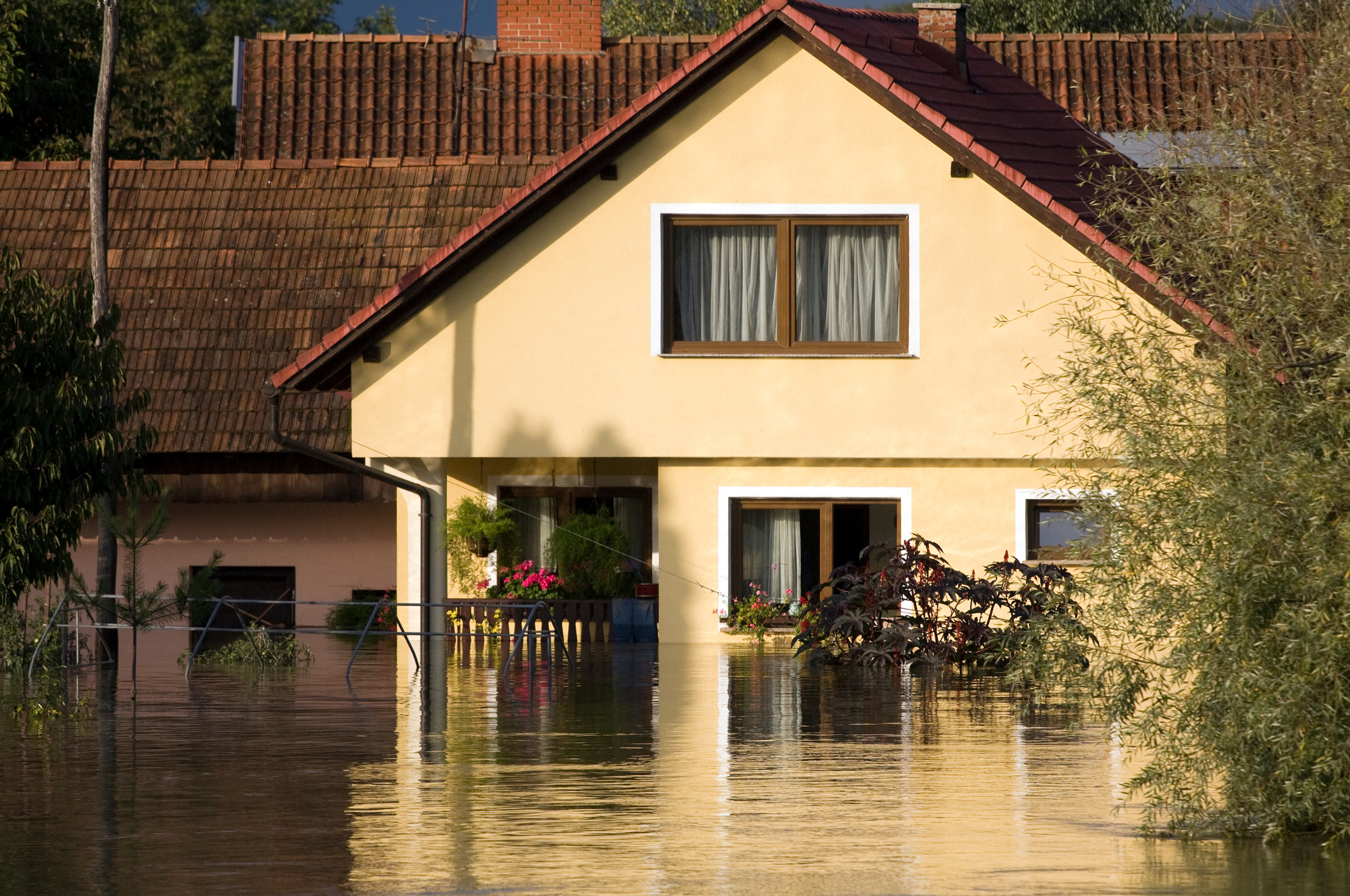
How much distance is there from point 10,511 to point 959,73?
38.2 ft

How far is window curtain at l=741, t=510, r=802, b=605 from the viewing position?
21.7m

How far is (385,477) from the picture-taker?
71.1 ft

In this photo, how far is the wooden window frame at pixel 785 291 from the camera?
68.4 ft

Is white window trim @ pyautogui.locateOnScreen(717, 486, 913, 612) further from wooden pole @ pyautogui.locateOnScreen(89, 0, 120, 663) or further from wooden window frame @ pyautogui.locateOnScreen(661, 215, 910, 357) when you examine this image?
wooden pole @ pyautogui.locateOnScreen(89, 0, 120, 663)

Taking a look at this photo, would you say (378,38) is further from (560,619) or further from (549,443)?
(560,619)

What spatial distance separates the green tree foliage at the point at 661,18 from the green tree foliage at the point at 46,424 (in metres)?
28.7

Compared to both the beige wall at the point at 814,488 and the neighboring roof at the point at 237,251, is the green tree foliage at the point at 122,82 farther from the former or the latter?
the beige wall at the point at 814,488

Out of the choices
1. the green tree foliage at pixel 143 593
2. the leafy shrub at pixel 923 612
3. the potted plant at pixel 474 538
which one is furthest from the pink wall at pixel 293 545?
the leafy shrub at pixel 923 612

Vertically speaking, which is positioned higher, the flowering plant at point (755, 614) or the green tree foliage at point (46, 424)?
the green tree foliage at point (46, 424)

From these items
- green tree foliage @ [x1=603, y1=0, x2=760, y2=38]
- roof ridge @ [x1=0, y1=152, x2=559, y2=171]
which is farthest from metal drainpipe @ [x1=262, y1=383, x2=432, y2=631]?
green tree foliage @ [x1=603, y1=0, x2=760, y2=38]

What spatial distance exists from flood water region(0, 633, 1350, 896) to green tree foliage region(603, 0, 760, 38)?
104 ft

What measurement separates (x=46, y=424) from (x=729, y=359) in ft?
23.4

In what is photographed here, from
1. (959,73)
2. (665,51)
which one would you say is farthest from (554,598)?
(665,51)

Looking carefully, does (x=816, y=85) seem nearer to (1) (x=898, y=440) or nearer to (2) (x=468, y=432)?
(1) (x=898, y=440)
